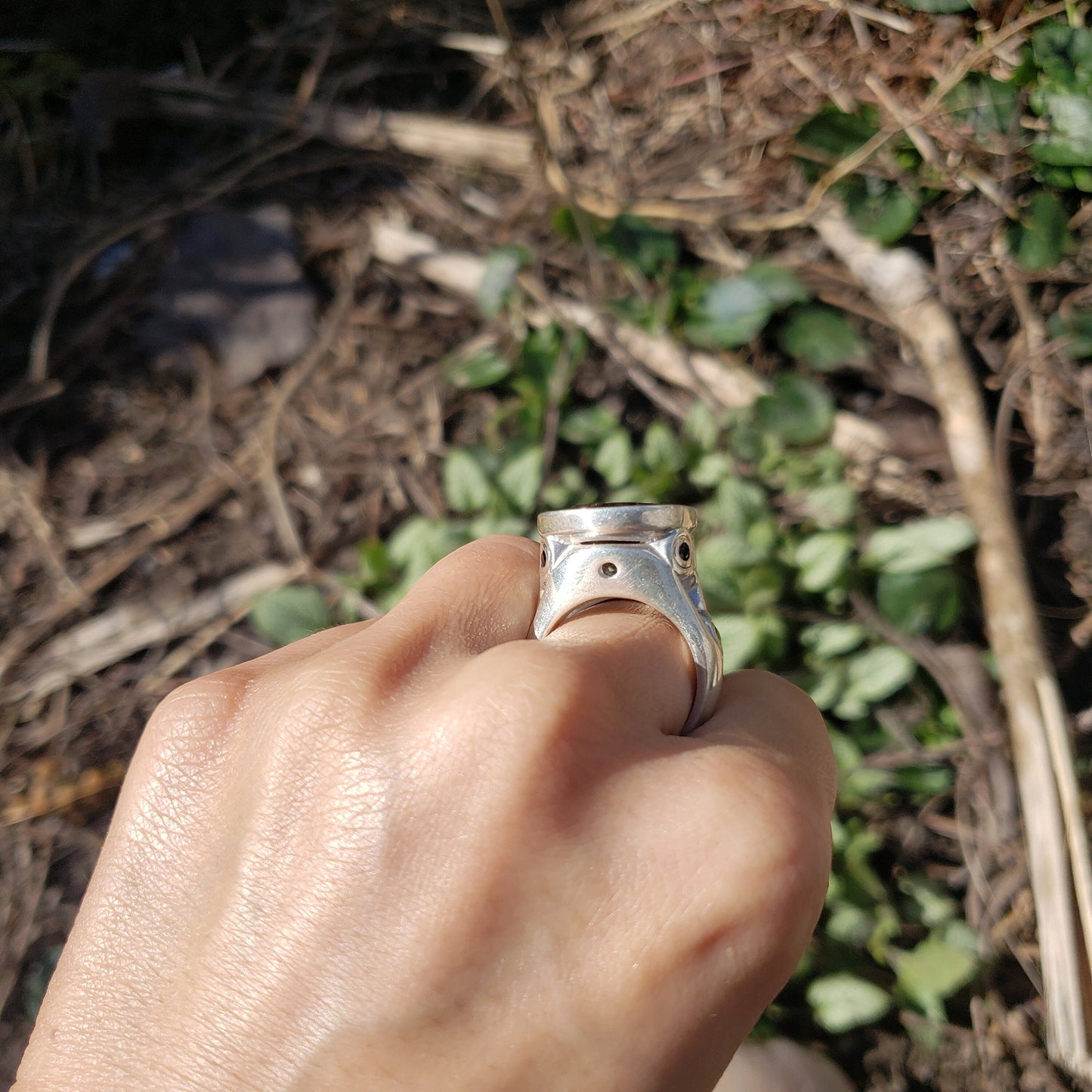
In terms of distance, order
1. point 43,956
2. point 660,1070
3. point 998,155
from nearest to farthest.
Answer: point 660,1070 → point 998,155 → point 43,956

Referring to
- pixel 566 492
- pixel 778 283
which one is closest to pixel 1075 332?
pixel 778 283

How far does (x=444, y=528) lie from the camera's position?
1882mm

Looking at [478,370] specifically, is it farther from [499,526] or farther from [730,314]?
[730,314]

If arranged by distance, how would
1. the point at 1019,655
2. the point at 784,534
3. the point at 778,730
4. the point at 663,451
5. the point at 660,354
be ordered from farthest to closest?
the point at 660,354
the point at 663,451
the point at 784,534
the point at 1019,655
the point at 778,730

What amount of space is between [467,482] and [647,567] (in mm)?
1040

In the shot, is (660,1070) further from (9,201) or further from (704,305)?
(9,201)

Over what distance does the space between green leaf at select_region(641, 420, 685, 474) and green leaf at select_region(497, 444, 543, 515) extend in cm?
24

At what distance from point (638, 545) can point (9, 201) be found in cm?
246

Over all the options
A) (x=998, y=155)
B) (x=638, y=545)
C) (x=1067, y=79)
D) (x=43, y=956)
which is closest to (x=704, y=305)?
(x=998, y=155)

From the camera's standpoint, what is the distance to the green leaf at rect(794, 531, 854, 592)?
1.68m

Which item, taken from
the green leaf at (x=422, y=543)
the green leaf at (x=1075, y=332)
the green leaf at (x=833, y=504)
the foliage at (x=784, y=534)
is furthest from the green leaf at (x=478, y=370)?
the green leaf at (x=1075, y=332)

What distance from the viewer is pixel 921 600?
1.63 meters

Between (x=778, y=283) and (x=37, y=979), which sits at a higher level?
(x=778, y=283)

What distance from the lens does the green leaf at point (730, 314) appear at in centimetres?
191
